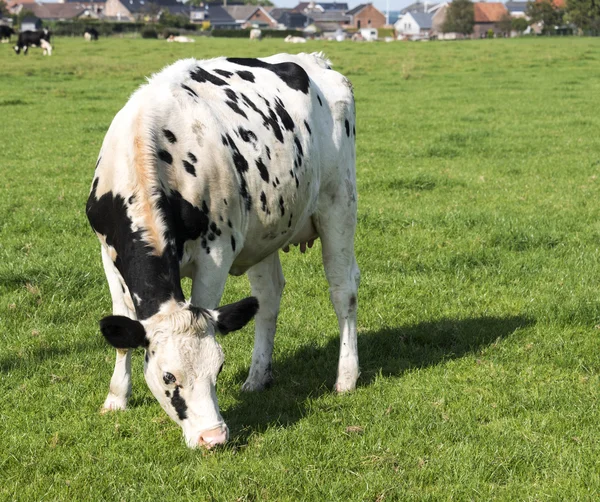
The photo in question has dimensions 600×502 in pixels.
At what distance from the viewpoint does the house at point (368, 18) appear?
628 feet

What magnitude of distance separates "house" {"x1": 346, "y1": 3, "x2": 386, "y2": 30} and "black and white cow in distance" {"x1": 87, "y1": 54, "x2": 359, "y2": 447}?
7542 inches

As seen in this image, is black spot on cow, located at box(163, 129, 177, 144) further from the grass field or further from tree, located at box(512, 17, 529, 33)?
tree, located at box(512, 17, 529, 33)

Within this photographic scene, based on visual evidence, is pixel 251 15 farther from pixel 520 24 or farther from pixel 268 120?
pixel 268 120

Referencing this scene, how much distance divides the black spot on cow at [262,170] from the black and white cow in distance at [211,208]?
0.01 metres

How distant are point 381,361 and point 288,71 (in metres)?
2.37

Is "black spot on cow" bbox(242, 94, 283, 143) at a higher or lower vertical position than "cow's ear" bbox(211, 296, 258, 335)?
higher

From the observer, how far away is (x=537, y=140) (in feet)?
54.9

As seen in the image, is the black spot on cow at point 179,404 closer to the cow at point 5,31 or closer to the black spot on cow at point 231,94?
the black spot on cow at point 231,94

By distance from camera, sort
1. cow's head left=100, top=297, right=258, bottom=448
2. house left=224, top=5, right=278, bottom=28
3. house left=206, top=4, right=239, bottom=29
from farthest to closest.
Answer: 1. house left=206, top=4, right=239, bottom=29
2. house left=224, top=5, right=278, bottom=28
3. cow's head left=100, top=297, right=258, bottom=448

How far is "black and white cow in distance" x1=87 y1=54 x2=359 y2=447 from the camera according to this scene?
438 cm

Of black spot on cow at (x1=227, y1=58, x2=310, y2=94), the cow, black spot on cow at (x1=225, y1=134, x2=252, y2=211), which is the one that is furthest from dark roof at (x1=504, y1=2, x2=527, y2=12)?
black spot on cow at (x1=225, y1=134, x2=252, y2=211)

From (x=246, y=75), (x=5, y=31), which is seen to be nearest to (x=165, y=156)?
(x=246, y=75)

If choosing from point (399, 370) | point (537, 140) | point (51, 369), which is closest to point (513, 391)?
point (399, 370)

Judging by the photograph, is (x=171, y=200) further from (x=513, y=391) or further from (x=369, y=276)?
(x=369, y=276)
